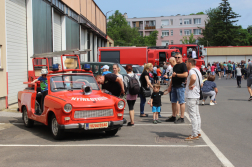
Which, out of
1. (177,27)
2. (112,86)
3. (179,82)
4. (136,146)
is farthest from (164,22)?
(136,146)

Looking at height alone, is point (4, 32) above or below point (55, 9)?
below

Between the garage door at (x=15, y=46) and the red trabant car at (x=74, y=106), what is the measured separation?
6094 millimetres

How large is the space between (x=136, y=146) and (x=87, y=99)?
1.64 m

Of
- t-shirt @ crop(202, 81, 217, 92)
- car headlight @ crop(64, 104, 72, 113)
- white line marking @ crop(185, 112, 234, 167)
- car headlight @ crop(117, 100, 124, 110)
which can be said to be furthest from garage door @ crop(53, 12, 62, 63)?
white line marking @ crop(185, 112, 234, 167)

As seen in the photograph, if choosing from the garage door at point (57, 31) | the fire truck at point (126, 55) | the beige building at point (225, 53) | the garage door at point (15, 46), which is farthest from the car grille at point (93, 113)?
the beige building at point (225, 53)

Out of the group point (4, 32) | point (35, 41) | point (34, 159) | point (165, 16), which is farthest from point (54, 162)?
point (165, 16)

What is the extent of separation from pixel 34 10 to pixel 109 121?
39.0 feet

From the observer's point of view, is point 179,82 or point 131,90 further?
point 179,82

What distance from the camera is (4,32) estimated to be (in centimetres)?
1337

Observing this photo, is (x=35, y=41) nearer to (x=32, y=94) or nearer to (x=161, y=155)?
(x=32, y=94)

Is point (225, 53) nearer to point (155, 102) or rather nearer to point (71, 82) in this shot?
point (155, 102)

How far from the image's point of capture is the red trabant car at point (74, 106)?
6906 millimetres

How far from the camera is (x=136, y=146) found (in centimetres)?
659

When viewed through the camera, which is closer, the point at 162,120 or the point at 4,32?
the point at 162,120
